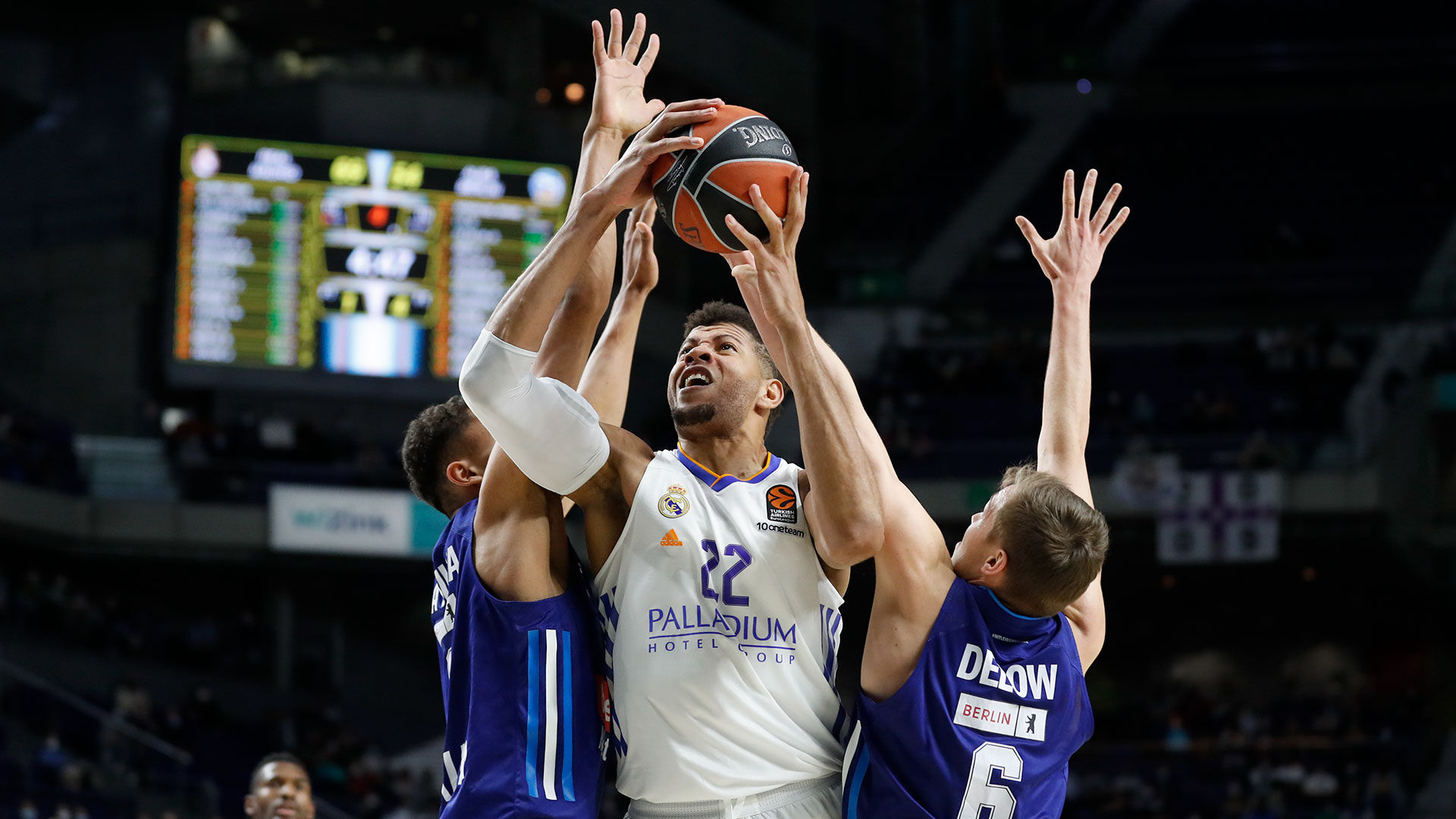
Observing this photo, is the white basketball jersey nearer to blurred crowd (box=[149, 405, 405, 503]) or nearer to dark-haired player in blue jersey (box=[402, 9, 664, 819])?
dark-haired player in blue jersey (box=[402, 9, 664, 819])

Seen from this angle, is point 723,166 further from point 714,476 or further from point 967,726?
point 967,726

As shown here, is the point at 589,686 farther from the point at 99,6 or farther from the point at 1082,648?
the point at 99,6

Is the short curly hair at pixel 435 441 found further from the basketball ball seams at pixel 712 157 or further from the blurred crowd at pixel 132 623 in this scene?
the blurred crowd at pixel 132 623

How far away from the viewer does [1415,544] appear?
18375 mm

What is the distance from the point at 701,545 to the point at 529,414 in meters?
0.55

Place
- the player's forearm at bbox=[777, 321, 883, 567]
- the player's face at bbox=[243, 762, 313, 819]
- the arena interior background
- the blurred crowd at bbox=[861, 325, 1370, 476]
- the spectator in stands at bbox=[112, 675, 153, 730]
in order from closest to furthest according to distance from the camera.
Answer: the player's forearm at bbox=[777, 321, 883, 567]
the player's face at bbox=[243, 762, 313, 819]
the spectator in stands at bbox=[112, 675, 153, 730]
the arena interior background
the blurred crowd at bbox=[861, 325, 1370, 476]

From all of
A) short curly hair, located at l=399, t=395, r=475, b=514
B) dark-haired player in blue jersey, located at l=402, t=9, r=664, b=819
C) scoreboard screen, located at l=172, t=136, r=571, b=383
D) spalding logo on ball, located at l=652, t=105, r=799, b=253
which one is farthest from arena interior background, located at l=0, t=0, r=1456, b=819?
spalding logo on ball, located at l=652, t=105, r=799, b=253

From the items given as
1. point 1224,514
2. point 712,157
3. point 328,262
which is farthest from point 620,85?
point 1224,514

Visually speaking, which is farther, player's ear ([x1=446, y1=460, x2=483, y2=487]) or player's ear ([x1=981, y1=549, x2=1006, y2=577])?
player's ear ([x1=446, y1=460, x2=483, y2=487])

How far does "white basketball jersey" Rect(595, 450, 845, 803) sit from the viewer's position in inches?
141

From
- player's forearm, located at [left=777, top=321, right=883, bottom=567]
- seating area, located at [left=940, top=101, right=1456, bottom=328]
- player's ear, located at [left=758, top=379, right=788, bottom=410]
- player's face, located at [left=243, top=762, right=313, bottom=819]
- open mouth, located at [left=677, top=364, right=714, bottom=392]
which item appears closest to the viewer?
player's forearm, located at [left=777, top=321, right=883, bottom=567]

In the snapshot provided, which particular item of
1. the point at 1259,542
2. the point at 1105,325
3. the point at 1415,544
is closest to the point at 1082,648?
the point at 1259,542

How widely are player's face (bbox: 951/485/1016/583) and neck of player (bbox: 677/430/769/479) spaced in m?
0.53

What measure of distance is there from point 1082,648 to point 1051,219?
19.9 metres
